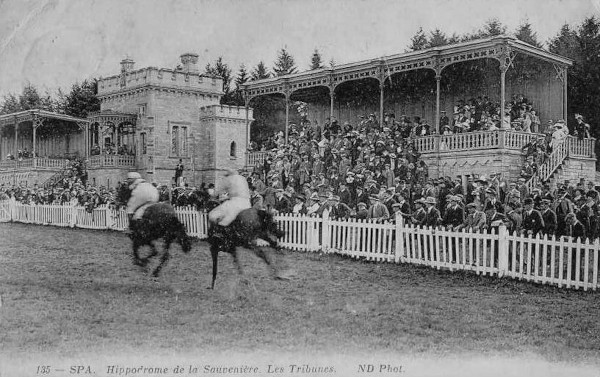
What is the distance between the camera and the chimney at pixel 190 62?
36.8 metres

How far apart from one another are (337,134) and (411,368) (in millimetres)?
14567

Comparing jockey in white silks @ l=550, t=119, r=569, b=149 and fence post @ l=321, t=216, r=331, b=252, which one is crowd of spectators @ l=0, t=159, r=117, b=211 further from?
jockey in white silks @ l=550, t=119, r=569, b=149

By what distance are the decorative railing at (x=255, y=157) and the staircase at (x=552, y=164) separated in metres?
11.2

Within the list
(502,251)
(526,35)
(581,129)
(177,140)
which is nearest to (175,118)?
(177,140)

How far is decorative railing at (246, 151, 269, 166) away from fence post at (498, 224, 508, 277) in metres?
15.9

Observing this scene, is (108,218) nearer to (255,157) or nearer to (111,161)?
(255,157)

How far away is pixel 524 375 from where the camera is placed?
5.98 meters

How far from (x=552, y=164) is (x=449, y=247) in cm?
883

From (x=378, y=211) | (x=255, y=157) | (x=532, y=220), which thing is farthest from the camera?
(x=255, y=157)

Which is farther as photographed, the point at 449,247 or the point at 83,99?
the point at 83,99

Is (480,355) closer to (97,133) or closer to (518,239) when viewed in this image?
(518,239)

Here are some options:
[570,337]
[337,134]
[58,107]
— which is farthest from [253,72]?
[570,337]

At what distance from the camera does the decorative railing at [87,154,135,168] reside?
1362 inches

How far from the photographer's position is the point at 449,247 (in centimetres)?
1043
